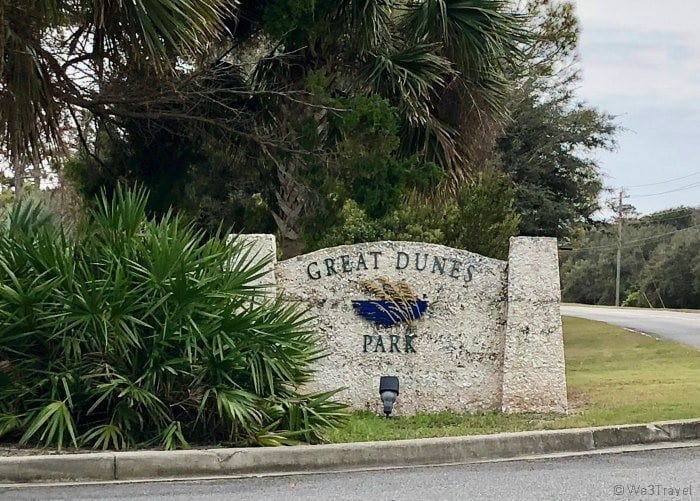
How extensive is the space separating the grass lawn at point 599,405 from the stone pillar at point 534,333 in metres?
0.28

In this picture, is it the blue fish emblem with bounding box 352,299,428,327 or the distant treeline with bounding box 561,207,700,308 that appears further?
the distant treeline with bounding box 561,207,700,308

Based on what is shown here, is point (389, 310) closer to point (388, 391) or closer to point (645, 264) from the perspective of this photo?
point (388, 391)

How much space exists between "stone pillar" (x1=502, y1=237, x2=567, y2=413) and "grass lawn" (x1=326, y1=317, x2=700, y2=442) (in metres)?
0.28

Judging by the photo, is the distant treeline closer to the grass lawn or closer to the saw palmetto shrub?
the grass lawn

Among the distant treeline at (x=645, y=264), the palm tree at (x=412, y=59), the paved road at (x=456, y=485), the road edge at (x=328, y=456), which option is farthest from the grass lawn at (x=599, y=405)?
the distant treeline at (x=645, y=264)

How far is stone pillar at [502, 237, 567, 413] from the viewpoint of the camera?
32.2ft

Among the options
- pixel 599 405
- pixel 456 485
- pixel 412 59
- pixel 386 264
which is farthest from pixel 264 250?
pixel 412 59

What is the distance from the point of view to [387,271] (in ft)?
33.0

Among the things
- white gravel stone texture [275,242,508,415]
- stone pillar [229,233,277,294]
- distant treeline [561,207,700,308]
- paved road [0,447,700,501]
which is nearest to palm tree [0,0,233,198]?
stone pillar [229,233,277,294]

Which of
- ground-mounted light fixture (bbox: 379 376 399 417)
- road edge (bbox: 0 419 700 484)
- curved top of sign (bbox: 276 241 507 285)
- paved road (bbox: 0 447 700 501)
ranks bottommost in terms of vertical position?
paved road (bbox: 0 447 700 501)

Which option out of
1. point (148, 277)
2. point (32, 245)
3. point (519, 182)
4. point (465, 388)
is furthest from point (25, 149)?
point (519, 182)

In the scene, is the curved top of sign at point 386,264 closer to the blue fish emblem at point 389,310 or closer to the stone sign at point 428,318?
the stone sign at point 428,318

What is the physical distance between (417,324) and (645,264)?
2314 inches

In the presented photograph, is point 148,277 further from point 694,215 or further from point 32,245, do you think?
point 694,215
